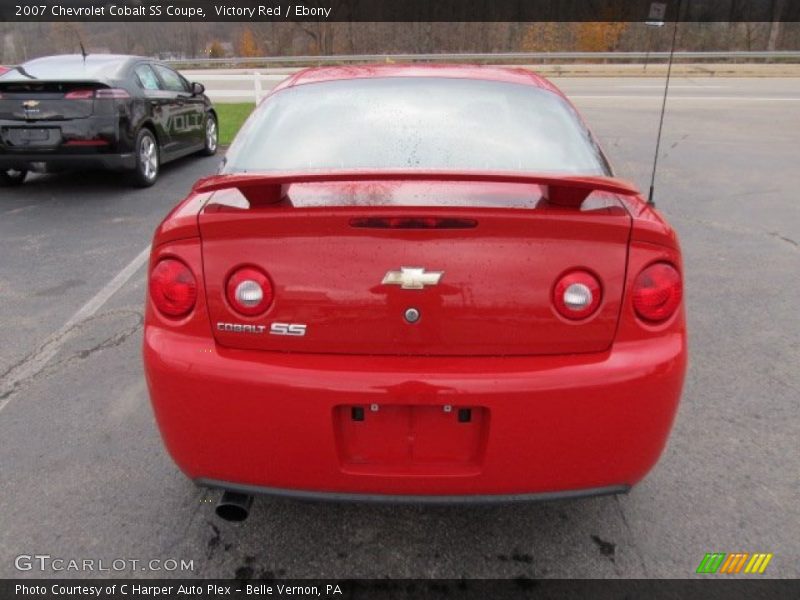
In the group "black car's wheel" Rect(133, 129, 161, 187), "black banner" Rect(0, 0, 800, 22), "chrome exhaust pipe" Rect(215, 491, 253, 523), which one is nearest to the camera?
"chrome exhaust pipe" Rect(215, 491, 253, 523)

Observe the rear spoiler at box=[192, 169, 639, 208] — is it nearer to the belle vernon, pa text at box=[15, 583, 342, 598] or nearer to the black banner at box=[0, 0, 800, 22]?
the belle vernon, pa text at box=[15, 583, 342, 598]

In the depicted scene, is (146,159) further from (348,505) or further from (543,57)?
(543,57)

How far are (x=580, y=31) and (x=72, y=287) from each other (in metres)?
36.5

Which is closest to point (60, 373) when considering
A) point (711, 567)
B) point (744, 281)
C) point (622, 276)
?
point (622, 276)

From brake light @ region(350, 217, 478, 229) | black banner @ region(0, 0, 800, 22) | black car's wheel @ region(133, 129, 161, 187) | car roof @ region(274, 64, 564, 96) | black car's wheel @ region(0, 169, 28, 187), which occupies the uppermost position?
black banner @ region(0, 0, 800, 22)

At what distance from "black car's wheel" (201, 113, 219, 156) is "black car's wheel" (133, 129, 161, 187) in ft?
5.61

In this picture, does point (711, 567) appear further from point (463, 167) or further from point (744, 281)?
point (744, 281)

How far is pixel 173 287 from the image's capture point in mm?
1992

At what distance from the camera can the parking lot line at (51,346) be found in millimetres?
3434

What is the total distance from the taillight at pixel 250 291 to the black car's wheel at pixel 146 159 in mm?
6406

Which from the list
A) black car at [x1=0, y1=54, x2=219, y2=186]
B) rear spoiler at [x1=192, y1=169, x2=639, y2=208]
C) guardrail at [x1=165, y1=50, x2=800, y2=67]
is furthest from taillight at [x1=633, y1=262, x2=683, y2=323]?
guardrail at [x1=165, y1=50, x2=800, y2=67]

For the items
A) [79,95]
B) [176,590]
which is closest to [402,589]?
[176,590]

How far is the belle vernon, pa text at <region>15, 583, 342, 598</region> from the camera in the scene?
215cm
